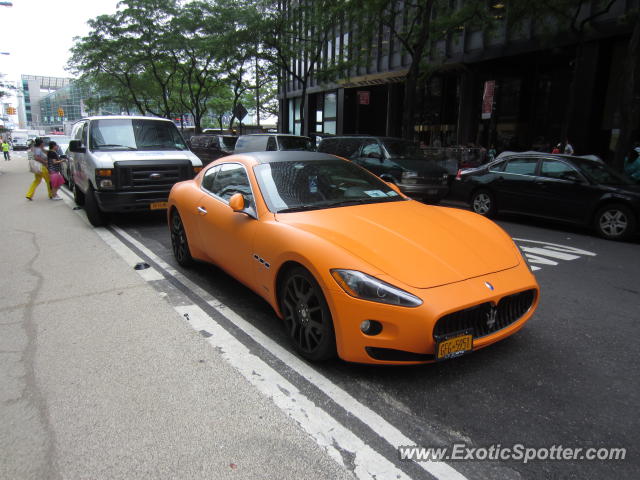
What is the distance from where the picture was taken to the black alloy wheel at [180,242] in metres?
5.69

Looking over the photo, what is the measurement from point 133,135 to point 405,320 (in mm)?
8331

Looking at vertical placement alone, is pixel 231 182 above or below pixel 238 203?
above

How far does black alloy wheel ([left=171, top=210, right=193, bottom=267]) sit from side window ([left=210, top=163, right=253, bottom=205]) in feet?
3.05

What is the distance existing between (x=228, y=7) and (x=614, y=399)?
2723 cm

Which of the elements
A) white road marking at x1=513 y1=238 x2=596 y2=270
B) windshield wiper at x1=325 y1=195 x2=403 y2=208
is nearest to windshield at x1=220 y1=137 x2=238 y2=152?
white road marking at x1=513 y1=238 x2=596 y2=270

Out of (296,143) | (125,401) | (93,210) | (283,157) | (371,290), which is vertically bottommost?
(125,401)

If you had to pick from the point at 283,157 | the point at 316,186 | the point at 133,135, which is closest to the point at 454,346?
the point at 316,186

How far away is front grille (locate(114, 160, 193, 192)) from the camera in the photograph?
8297 mm

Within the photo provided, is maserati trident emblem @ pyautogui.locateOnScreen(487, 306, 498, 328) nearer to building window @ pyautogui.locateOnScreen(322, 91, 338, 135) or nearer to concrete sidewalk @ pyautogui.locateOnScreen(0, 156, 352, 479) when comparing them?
concrete sidewalk @ pyautogui.locateOnScreen(0, 156, 352, 479)

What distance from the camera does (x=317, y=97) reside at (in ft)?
120

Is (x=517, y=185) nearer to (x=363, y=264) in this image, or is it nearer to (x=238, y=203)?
(x=238, y=203)

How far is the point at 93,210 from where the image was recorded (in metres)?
8.45

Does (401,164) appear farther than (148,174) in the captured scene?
Yes

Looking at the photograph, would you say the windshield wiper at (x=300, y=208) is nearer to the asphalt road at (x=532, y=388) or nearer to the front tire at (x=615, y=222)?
the asphalt road at (x=532, y=388)
